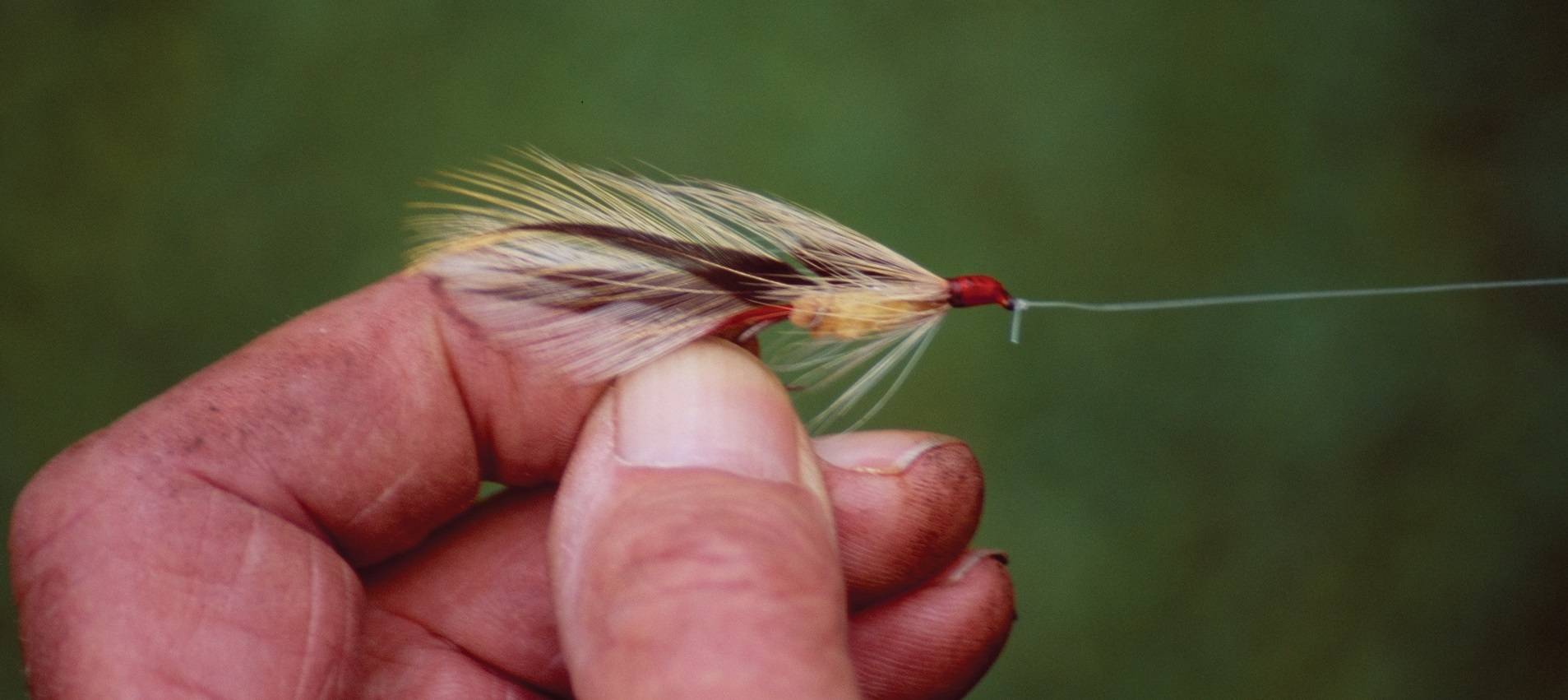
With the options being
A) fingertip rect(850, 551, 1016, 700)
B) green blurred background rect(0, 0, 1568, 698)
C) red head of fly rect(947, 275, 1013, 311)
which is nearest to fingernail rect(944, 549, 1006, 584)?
fingertip rect(850, 551, 1016, 700)

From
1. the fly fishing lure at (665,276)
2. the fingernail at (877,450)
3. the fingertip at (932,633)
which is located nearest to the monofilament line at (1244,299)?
the fly fishing lure at (665,276)

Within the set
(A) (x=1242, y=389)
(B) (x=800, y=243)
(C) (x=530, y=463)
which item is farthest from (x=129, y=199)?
(A) (x=1242, y=389)

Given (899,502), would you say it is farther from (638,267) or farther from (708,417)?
(638,267)

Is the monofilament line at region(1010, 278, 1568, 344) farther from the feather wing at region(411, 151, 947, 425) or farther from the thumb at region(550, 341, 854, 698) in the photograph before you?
the thumb at region(550, 341, 854, 698)

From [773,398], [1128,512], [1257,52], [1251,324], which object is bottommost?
[1128,512]

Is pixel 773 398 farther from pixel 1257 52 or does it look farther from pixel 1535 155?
pixel 1535 155

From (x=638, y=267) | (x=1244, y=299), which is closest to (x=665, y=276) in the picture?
(x=638, y=267)

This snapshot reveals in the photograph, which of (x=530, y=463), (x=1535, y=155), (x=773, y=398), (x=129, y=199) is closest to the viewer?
(x=773, y=398)
